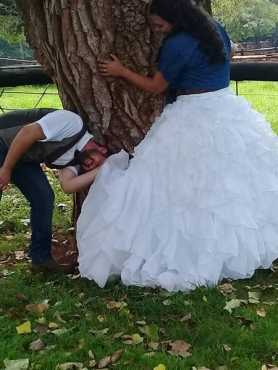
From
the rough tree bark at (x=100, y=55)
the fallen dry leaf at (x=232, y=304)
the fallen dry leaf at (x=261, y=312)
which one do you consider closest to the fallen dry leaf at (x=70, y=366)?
the fallen dry leaf at (x=232, y=304)

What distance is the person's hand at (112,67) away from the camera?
4.49 m

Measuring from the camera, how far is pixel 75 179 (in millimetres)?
4395

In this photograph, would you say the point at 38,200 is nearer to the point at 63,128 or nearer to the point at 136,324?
the point at 63,128

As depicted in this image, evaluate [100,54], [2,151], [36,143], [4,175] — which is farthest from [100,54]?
[4,175]

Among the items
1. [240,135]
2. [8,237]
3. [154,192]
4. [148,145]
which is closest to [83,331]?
[154,192]

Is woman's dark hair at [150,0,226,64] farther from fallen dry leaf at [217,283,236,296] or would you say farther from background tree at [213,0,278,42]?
background tree at [213,0,278,42]

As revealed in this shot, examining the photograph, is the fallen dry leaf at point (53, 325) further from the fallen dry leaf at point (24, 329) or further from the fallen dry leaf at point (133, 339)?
the fallen dry leaf at point (133, 339)

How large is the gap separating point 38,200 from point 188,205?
100 cm

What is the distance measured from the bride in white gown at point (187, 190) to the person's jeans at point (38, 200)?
10.4 inches

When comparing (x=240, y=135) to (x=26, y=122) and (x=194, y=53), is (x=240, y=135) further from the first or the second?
(x=26, y=122)

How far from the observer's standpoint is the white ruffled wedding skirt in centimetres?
419

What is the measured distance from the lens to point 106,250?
4.28m

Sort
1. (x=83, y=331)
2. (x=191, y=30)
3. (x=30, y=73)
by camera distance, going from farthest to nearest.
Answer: (x=30, y=73) → (x=191, y=30) → (x=83, y=331)

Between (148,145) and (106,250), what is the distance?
71 centimetres
